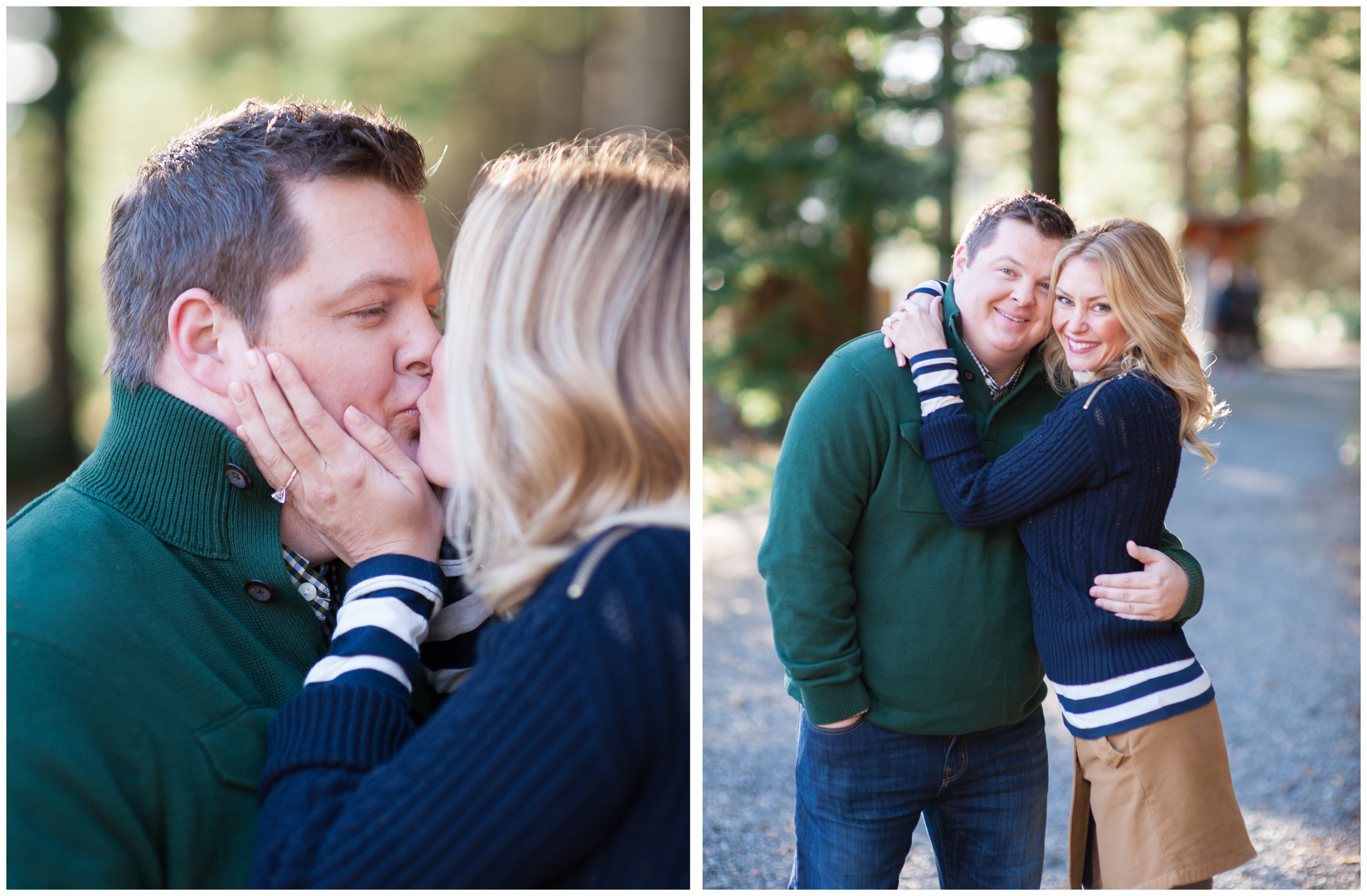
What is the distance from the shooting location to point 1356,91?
51.3ft

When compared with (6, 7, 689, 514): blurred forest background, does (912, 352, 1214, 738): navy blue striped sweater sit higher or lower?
lower

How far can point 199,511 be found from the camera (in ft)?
6.06

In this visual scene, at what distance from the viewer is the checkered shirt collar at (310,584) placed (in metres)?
1.99

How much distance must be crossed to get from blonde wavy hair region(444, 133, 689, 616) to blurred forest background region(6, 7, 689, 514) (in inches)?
170

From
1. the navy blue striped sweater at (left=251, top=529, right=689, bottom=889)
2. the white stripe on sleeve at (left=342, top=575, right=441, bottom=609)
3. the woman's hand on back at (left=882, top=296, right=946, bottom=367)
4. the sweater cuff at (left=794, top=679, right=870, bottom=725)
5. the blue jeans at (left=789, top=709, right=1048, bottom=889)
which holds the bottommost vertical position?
the blue jeans at (left=789, top=709, right=1048, bottom=889)

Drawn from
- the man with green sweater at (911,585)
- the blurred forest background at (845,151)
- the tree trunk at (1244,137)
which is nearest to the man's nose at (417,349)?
the man with green sweater at (911,585)

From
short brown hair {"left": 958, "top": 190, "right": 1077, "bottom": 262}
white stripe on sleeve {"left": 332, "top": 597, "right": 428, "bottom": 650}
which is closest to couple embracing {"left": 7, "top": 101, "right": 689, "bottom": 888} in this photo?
white stripe on sleeve {"left": 332, "top": 597, "right": 428, "bottom": 650}

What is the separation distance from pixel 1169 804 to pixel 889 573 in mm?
754

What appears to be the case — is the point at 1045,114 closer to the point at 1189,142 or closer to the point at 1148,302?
the point at 1148,302

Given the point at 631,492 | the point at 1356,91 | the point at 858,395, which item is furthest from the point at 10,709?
the point at 1356,91

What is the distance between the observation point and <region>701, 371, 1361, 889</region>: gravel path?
12.9 ft

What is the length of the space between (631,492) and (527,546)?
0.18 metres

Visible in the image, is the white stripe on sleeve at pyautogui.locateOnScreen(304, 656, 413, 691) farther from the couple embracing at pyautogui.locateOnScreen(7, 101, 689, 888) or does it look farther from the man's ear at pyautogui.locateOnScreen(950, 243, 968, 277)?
the man's ear at pyautogui.locateOnScreen(950, 243, 968, 277)

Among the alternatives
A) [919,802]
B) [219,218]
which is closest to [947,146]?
[919,802]
